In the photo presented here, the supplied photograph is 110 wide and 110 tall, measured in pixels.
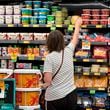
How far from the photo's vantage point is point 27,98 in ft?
13.0

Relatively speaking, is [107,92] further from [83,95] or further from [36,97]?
[36,97]

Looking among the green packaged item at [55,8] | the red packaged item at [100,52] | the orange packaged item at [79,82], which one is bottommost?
the orange packaged item at [79,82]

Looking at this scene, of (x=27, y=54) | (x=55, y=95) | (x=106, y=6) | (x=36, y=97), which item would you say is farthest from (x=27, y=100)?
(x=106, y=6)

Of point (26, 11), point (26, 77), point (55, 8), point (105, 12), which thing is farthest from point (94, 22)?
point (26, 77)

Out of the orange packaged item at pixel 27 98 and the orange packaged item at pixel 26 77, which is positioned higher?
the orange packaged item at pixel 26 77

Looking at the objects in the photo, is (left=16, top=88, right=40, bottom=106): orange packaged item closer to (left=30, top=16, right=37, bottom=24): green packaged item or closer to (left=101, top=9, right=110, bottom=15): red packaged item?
(left=30, top=16, right=37, bottom=24): green packaged item

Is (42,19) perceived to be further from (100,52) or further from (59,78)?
(59,78)

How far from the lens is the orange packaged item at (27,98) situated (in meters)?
3.92

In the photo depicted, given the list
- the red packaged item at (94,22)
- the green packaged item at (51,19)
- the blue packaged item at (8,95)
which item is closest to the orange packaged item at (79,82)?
the red packaged item at (94,22)

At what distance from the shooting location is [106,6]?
22.7ft

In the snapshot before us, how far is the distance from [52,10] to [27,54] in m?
0.91

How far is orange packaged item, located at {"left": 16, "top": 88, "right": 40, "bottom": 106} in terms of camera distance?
392cm

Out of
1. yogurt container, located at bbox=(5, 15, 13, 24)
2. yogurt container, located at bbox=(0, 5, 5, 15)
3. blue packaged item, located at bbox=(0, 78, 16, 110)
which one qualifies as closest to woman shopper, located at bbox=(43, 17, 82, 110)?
blue packaged item, located at bbox=(0, 78, 16, 110)

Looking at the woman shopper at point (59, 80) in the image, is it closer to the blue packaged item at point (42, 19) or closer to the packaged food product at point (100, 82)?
the blue packaged item at point (42, 19)
